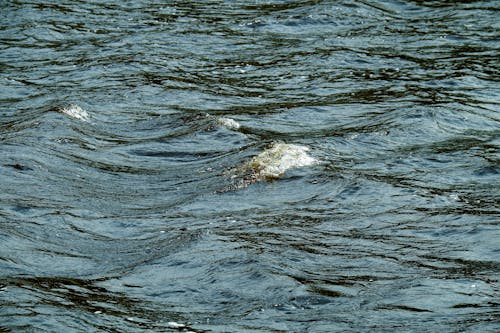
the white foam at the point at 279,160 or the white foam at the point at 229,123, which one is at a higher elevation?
the white foam at the point at 279,160

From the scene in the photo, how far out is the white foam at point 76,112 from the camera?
36.5 feet

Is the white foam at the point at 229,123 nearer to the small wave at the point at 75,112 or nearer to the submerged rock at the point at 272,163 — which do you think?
the submerged rock at the point at 272,163

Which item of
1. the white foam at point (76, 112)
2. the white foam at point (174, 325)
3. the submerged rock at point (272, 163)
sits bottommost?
the white foam at point (76, 112)

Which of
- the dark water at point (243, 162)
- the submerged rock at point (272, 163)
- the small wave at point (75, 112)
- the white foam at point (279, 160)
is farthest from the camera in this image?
the small wave at point (75, 112)

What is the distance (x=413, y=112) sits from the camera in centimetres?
1116

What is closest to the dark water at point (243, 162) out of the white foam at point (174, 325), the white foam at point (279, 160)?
the white foam at point (174, 325)

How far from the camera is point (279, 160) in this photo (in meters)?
9.34

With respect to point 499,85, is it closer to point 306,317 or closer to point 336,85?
point 336,85

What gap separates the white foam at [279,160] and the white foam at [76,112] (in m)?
2.47

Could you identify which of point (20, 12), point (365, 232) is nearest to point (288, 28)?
point (20, 12)

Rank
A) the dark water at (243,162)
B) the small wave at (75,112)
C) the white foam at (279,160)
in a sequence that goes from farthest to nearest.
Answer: the small wave at (75,112) < the white foam at (279,160) < the dark water at (243,162)

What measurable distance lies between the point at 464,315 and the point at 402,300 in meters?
0.40

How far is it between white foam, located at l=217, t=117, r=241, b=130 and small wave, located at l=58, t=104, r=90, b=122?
4.79 ft

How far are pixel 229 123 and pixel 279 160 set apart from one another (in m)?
1.64
